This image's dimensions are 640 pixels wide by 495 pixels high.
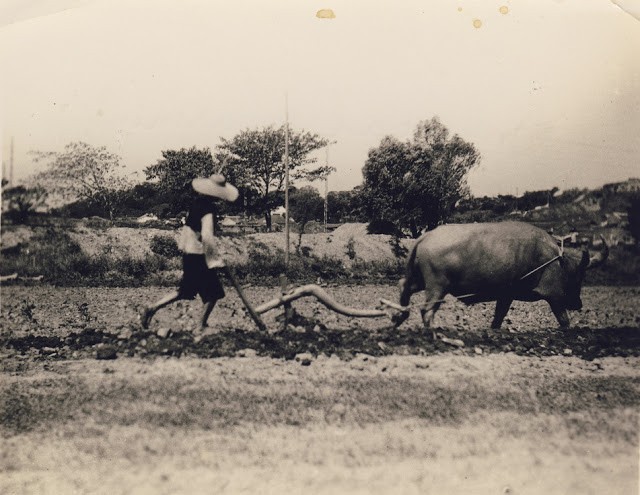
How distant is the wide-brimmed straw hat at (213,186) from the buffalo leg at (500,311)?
101 inches

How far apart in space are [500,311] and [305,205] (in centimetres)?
197

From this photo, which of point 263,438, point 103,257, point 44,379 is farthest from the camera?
point 103,257

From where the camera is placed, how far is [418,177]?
592 centimetres

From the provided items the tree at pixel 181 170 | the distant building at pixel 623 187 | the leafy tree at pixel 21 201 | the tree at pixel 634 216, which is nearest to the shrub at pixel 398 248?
the tree at pixel 181 170

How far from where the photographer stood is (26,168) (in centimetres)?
553

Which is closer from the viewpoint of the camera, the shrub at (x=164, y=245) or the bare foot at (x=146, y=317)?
the bare foot at (x=146, y=317)

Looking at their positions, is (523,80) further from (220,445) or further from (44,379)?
(44,379)

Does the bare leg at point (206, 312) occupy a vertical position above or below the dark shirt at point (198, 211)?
below

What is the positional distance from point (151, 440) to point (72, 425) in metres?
0.65

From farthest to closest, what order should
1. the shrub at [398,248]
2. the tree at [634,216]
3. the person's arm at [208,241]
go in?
the shrub at [398,248] → the tree at [634,216] → the person's arm at [208,241]

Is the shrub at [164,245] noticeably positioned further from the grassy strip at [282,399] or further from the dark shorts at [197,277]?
the grassy strip at [282,399]

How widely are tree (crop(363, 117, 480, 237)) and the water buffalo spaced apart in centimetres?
26

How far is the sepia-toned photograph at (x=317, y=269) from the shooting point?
16.6ft

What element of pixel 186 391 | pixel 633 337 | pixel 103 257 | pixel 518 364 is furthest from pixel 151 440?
pixel 633 337
